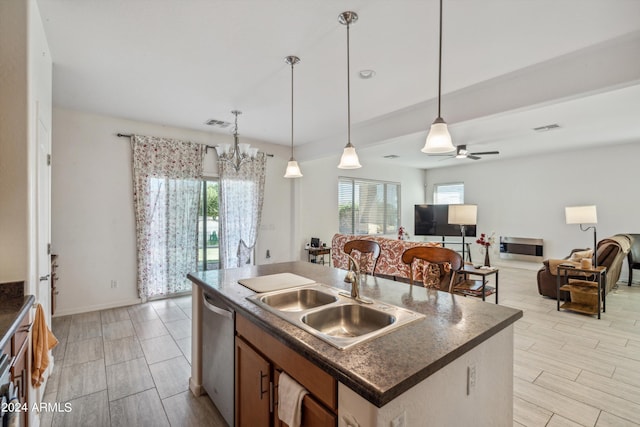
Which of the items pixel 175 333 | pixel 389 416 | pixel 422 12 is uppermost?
pixel 422 12

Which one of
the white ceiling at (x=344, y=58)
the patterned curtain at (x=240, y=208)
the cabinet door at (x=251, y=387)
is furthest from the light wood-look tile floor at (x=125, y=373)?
the white ceiling at (x=344, y=58)

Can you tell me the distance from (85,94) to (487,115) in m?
4.46

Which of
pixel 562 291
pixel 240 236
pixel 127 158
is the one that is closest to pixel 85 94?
pixel 127 158

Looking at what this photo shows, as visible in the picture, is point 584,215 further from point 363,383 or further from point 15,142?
point 15,142

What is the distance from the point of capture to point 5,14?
1.67 meters

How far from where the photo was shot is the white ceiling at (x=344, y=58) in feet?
6.69

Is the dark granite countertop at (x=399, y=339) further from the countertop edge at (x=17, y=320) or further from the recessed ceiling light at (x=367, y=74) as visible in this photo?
the recessed ceiling light at (x=367, y=74)

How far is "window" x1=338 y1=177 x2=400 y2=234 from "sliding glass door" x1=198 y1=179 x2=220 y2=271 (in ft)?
9.56

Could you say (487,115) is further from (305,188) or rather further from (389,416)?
(305,188)

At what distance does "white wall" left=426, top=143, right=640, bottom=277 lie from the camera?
5840mm

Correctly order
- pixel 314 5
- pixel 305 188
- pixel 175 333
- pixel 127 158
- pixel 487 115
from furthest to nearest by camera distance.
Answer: pixel 305 188, pixel 127 158, pixel 175 333, pixel 487 115, pixel 314 5

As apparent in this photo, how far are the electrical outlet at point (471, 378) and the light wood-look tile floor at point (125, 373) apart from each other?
163 centimetres

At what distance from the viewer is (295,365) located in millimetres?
1224

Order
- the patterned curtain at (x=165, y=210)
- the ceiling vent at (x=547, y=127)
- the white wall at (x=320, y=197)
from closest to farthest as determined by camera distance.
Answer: the patterned curtain at (x=165, y=210) → the ceiling vent at (x=547, y=127) → the white wall at (x=320, y=197)
